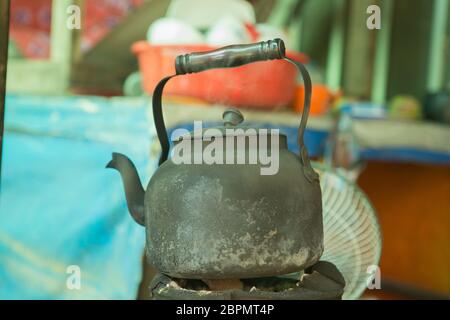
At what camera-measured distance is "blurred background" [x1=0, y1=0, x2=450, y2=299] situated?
2.31 meters

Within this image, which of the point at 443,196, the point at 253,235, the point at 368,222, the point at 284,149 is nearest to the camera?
the point at 253,235

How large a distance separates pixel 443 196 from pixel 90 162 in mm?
2341

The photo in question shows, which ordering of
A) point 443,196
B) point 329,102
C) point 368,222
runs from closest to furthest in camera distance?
point 368,222 < point 329,102 < point 443,196

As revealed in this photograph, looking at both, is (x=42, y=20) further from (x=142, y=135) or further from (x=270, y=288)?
(x=270, y=288)

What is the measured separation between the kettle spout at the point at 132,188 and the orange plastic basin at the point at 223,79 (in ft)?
3.73

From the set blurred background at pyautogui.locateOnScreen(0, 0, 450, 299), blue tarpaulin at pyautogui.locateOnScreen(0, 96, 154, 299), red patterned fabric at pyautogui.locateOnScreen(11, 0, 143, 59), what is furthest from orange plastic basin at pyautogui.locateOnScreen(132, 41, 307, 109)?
red patterned fabric at pyautogui.locateOnScreen(11, 0, 143, 59)

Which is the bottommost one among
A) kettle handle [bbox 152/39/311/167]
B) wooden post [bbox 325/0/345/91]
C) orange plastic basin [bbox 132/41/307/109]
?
kettle handle [bbox 152/39/311/167]

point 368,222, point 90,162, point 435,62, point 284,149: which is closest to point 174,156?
point 284,149

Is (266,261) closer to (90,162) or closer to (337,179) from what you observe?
(337,179)

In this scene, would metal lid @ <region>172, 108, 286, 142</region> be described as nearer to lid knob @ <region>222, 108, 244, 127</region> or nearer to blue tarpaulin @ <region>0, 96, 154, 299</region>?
lid knob @ <region>222, 108, 244, 127</region>

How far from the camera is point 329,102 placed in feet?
10.4
